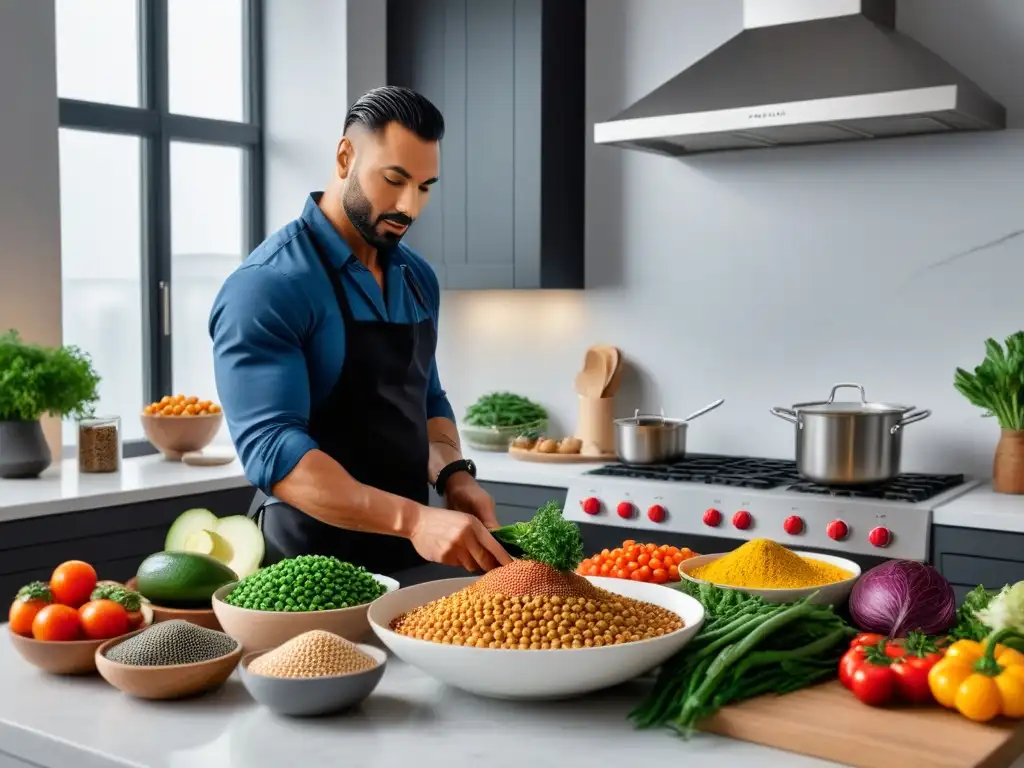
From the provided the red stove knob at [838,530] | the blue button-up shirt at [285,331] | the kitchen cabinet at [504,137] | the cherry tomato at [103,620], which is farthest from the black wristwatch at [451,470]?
the kitchen cabinet at [504,137]

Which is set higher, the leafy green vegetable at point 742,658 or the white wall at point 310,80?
the white wall at point 310,80

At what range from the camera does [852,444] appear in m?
3.25

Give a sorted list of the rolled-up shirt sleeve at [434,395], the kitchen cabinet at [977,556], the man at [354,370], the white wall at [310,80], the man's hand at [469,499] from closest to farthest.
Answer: the man at [354,370], the man's hand at [469,499], the rolled-up shirt sleeve at [434,395], the kitchen cabinet at [977,556], the white wall at [310,80]

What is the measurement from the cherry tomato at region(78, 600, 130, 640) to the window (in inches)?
111

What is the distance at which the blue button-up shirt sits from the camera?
202 centimetres

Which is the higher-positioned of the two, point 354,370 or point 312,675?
point 354,370

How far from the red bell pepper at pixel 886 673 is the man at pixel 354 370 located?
54cm

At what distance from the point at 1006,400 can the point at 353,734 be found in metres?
2.51

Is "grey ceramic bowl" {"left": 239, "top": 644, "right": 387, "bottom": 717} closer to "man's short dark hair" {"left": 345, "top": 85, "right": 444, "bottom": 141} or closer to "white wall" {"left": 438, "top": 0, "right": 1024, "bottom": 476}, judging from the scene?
"man's short dark hair" {"left": 345, "top": 85, "right": 444, "bottom": 141}

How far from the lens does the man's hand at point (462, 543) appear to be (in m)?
1.79

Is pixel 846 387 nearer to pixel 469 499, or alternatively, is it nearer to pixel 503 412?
Result: pixel 503 412

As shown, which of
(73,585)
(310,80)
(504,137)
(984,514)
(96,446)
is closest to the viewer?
(73,585)

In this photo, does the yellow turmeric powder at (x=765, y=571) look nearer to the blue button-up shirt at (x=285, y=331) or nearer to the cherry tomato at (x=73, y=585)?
the blue button-up shirt at (x=285, y=331)

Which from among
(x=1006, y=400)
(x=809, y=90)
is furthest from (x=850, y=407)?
(x=809, y=90)
